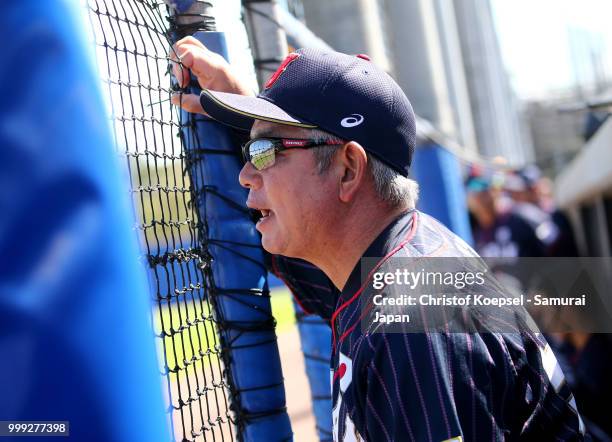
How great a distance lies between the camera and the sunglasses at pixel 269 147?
187 centimetres

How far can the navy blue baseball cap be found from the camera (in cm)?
183

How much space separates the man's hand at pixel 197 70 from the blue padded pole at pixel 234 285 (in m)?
0.08

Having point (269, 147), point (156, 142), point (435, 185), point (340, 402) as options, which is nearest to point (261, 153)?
point (269, 147)

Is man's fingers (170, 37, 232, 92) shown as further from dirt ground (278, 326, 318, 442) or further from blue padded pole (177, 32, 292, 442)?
dirt ground (278, 326, 318, 442)

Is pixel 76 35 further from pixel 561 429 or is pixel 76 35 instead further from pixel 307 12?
pixel 307 12

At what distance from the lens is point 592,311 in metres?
3.32

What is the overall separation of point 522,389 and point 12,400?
980 mm

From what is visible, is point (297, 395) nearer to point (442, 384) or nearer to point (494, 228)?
point (494, 228)

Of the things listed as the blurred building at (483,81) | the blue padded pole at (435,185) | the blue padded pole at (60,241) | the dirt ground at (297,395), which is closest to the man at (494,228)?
the blue padded pole at (435,185)

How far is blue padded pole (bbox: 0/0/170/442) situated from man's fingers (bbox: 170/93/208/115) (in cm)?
101

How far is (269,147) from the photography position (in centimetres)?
192

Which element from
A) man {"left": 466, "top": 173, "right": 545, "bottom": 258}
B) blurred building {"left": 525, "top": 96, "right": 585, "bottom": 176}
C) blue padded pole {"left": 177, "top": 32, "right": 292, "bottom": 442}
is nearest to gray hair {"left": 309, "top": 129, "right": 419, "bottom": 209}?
blue padded pole {"left": 177, "top": 32, "right": 292, "bottom": 442}

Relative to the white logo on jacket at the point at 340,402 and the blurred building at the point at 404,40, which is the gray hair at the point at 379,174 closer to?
the white logo on jacket at the point at 340,402

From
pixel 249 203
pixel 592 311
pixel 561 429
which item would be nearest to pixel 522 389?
pixel 561 429
